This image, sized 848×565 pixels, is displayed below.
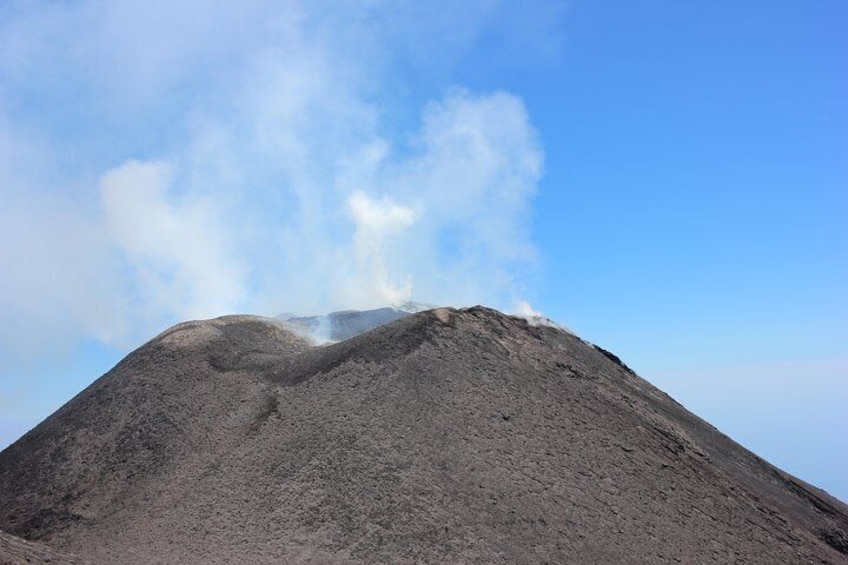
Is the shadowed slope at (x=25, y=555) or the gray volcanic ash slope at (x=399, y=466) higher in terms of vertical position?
the gray volcanic ash slope at (x=399, y=466)

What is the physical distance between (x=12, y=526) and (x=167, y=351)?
28.0 feet

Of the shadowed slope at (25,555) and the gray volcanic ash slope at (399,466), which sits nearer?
the shadowed slope at (25,555)

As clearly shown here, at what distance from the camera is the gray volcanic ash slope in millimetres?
17719

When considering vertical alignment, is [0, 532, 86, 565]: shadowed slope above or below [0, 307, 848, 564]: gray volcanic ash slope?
below

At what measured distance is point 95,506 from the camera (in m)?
20.1

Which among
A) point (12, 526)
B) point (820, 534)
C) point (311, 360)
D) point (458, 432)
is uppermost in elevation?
point (311, 360)

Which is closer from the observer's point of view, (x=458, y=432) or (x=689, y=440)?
(x=458, y=432)

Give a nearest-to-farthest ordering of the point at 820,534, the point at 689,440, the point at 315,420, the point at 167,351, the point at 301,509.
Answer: the point at 301,509
the point at 315,420
the point at 820,534
the point at 689,440
the point at 167,351

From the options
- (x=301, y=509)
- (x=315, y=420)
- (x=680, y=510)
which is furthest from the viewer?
(x=315, y=420)

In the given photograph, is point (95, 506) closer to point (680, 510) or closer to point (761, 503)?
point (680, 510)

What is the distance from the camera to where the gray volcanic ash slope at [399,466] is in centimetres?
1772

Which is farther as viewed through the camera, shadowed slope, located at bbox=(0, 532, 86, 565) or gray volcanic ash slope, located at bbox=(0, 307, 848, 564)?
gray volcanic ash slope, located at bbox=(0, 307, 848, 564)

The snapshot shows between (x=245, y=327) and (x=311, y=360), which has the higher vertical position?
(x=245, y=327)

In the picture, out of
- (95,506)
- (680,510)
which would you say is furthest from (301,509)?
(680,510)
